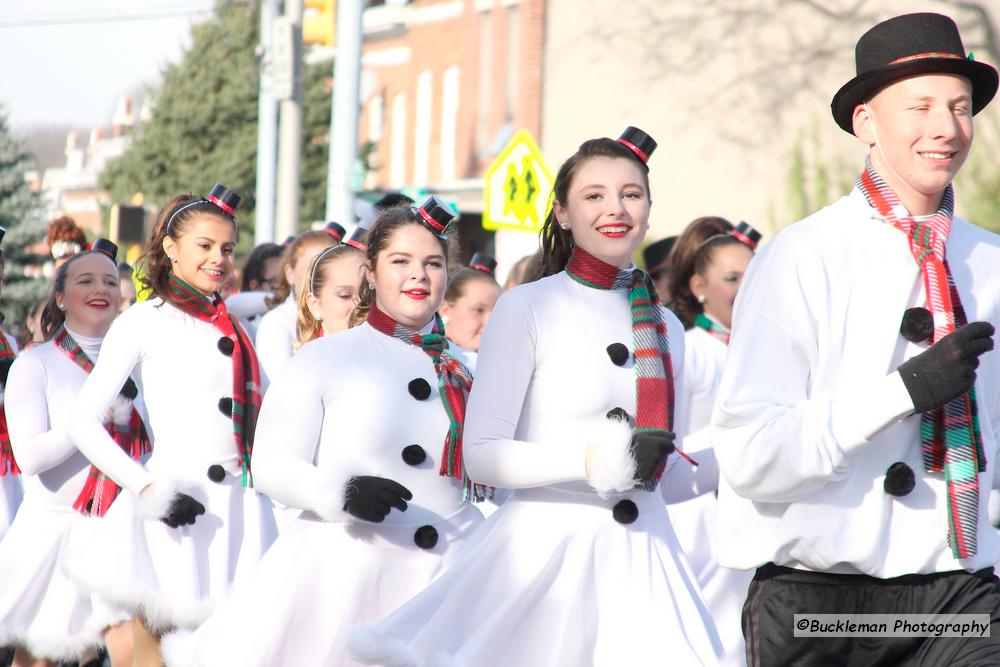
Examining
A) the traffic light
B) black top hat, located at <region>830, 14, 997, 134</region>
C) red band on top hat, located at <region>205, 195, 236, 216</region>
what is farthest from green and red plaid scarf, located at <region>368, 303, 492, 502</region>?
the traffic light

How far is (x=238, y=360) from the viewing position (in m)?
6.49

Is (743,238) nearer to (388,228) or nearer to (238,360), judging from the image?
(238,360)

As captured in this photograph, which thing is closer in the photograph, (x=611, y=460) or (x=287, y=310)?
(x=611, y=460)

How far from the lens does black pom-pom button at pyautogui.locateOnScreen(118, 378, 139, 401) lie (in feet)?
22.1

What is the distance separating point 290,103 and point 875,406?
1423 cm

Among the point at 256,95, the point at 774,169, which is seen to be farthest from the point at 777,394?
the point at 256,95

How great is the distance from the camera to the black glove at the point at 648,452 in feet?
13.6

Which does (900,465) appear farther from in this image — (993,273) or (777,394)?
(993,273)

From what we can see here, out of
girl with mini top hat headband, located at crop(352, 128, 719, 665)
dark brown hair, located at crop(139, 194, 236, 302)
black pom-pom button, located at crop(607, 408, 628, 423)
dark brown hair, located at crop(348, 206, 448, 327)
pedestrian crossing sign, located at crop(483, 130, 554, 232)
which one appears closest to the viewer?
girl with mini top hat headband, located at crop(352, 128, 719, 665)

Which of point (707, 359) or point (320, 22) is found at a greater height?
point (320, 22)

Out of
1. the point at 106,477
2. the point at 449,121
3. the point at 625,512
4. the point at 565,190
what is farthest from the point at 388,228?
the point at 449,121

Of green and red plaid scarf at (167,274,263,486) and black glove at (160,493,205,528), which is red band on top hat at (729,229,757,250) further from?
black glove at (160,493,205,528)

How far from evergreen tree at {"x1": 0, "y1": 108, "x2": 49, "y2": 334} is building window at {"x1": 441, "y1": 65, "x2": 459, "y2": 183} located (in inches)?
328

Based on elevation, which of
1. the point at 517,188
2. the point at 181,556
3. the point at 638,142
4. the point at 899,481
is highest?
the point at 517,188
